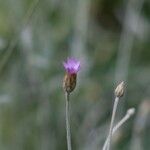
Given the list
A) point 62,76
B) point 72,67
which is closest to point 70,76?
point 72,67

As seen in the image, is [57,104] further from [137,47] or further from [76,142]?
[137,47]

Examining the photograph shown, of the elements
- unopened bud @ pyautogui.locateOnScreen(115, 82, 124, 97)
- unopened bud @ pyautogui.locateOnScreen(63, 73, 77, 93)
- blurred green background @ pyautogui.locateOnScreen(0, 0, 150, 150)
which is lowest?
blurred green background @ pyautogui.locateOnScreen(0, 0, 150, 150)

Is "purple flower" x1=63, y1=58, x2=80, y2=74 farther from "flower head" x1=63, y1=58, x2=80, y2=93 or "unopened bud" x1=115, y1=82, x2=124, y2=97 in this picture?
"unopened bud" x1=115, y1=82, x2=124, y2=97

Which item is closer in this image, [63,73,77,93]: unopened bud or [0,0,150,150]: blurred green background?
[63,73,77,93]: unopened bud

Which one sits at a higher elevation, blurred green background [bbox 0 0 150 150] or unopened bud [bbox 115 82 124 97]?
unopened bud [bbox 115 82 124 97]

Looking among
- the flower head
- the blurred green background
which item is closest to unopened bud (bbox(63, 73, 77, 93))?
the flower head

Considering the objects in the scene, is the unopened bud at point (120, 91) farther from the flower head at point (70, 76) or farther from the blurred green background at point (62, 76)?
the blurred green background at point (62, 76)

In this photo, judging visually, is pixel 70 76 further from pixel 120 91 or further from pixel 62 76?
pixel 62 76
